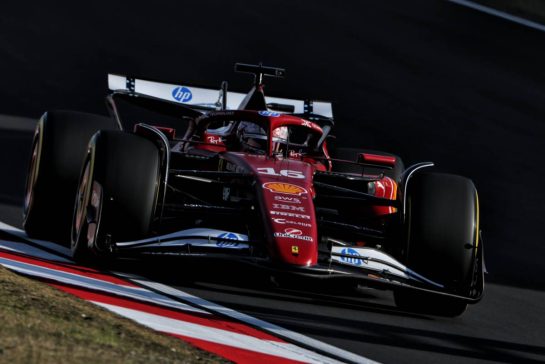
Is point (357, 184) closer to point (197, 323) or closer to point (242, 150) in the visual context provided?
point (242, 150)

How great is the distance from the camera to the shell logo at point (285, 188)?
7805mm

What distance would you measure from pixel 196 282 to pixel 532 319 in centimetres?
214

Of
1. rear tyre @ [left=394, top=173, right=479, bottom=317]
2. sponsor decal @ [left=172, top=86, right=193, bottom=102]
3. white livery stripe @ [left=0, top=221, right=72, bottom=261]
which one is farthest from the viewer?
sponsor decal @ [left=172, top=86, right=193, bottom=102]

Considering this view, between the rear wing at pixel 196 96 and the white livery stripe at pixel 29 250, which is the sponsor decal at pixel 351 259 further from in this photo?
the rear wing at pixel 196 96

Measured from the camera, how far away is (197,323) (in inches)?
247

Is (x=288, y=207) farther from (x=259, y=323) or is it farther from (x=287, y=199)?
(x=259, y=323)

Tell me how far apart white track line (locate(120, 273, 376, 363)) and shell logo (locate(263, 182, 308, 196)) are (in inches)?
36.5

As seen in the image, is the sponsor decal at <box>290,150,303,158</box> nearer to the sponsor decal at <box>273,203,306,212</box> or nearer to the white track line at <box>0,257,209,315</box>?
the sponsor decal at <box>273,203,306,212</box>

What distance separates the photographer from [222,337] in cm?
601

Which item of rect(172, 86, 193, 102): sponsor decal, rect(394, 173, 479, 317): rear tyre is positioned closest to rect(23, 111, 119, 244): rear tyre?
rect(394, 173, 479, 317): rear tyre

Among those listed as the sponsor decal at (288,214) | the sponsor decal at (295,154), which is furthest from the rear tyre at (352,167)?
the sponsor decal at (288,214)

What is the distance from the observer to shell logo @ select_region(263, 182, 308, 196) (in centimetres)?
780

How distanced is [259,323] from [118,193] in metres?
1.46

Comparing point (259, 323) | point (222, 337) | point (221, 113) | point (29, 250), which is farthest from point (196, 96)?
point (222, 337)
